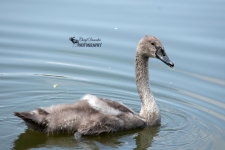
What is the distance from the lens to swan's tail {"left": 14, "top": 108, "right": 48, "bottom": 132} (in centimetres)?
880

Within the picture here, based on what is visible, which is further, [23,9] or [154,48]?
[23,9]

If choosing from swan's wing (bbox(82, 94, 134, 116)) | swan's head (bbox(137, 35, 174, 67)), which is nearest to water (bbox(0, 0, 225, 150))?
swan's wing (bbox(82, 94, 134, 116))

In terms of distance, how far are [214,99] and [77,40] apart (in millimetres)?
3704

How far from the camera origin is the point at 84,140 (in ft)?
29.7

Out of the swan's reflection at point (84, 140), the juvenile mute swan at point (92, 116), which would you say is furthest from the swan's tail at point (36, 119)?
the swan's reflection at point (84, 140)

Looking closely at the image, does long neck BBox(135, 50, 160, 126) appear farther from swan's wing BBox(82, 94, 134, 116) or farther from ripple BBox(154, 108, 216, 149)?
swan's wing BBox(82, 94, 134, 116)

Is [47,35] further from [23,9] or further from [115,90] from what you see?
[115,90]

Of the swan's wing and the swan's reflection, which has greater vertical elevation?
the swan's wing

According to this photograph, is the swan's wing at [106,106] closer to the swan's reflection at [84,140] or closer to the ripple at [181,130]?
the swan's reflection at [84,140]

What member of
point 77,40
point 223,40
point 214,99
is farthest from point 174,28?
point 214,99

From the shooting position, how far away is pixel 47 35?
13203 mm

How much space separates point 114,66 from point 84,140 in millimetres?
3256

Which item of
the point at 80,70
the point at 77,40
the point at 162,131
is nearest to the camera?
Result: the point at 162,131

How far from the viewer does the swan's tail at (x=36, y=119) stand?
346 inches
